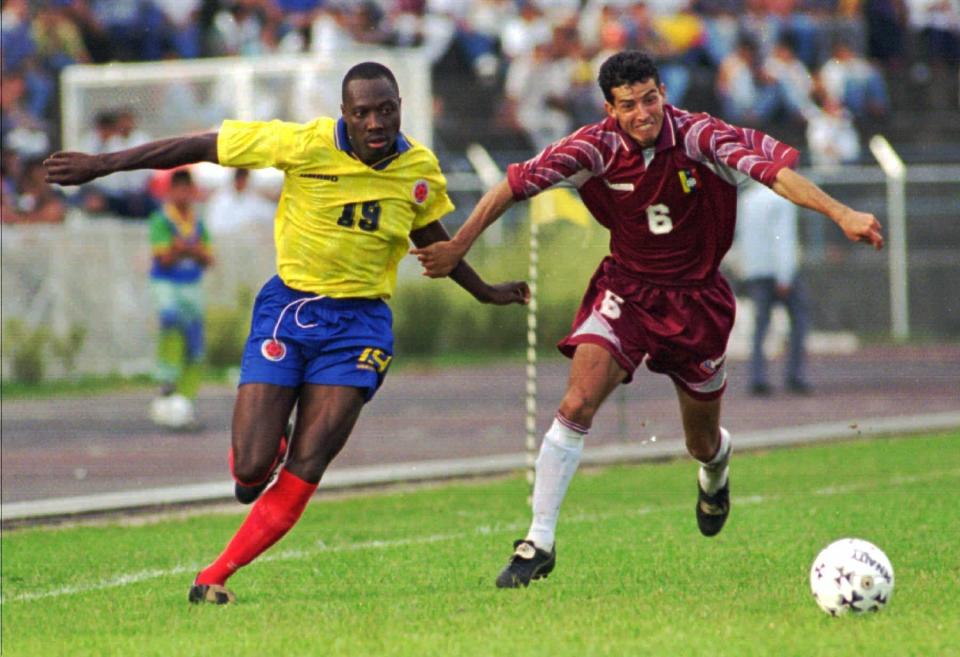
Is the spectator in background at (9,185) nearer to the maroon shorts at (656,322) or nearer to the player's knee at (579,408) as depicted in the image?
the maroon shorts at (656,322)

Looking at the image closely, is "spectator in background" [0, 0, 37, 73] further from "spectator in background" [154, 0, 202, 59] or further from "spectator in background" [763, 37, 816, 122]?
"spectator in background" [763, 37, 816, 122]

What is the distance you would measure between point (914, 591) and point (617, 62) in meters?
2.64

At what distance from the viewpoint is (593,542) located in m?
10.0

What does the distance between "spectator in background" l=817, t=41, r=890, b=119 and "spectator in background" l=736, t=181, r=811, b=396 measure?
1049 centimetres

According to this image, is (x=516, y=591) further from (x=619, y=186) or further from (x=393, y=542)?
(x=393, y=542)

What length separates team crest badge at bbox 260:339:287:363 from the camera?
27.7 feet

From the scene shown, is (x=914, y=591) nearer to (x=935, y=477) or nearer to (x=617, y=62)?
(x=617, y=62)

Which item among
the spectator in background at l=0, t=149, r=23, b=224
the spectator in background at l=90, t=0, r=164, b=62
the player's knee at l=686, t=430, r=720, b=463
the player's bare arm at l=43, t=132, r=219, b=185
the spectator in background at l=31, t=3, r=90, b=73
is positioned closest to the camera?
the player's bare arm at l=43, t=132, r=219, b=185

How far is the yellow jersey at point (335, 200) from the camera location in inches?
332

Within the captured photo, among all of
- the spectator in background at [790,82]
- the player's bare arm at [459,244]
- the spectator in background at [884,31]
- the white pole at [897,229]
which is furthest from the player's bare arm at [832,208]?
the spectator in background at [884,31]

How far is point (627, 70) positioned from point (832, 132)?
68.3 feet

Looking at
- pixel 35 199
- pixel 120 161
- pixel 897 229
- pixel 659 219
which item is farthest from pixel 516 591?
pixel 897 229

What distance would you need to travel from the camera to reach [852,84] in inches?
1195

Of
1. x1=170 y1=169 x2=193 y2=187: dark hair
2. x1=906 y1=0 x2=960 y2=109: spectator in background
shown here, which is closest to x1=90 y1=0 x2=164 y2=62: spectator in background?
x1=170 y1=169 x2=193 y2=187: dark hair
